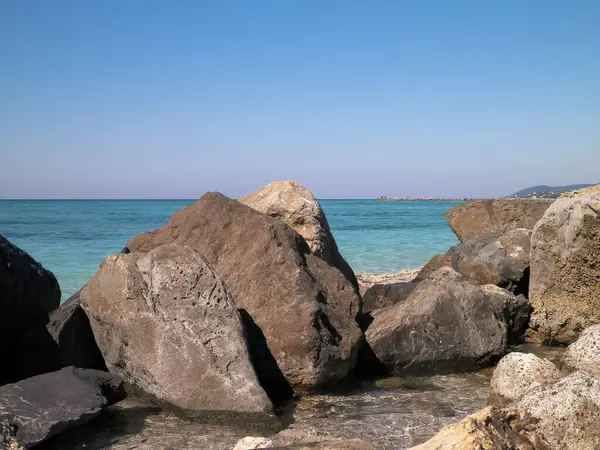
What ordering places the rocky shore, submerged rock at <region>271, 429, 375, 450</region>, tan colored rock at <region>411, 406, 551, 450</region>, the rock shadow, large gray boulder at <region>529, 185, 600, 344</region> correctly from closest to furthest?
tan colored rock at <region>411, 406, 551, 450</region>
submerged rock at <region>271, 429, 375, 450</region>
the rocky shore
the rock shadow
large gray boulder at <region>529, 185, 600, 344</region>

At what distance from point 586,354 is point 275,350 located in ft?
10.7

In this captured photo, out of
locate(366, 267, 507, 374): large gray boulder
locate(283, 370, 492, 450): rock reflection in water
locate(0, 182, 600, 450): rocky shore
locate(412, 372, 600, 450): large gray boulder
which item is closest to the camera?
locate(412, 372, 600, 450): large gray boulder

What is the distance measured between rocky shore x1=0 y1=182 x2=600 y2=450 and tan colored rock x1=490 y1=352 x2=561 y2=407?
0.01 metres

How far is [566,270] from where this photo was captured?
8.61 metres

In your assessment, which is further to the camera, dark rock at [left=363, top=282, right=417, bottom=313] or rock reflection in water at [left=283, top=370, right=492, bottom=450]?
dark rock at [left=363, top=282, right=417, bottom=313]

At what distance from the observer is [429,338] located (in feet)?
24.0

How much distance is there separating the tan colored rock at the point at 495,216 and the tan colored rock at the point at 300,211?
5.49 m

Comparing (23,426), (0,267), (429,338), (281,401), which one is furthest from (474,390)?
(0,267)

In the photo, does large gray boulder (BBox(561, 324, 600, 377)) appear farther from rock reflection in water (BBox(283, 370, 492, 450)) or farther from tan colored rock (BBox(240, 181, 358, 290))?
tan colored rock (BBox(240, 181, 358, 290))

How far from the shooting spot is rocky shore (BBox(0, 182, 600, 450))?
505cm

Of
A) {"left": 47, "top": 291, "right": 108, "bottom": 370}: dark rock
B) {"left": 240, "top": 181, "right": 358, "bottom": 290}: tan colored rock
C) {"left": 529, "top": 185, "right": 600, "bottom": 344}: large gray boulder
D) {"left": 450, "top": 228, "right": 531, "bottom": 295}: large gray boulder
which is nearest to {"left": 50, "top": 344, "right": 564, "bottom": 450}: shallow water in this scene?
{"left": 47, "top": 291, "right": 108, "bottom": 370}: dark rock

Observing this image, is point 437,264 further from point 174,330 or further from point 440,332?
point 174,330

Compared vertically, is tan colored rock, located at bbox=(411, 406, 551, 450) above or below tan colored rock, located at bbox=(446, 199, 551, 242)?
below

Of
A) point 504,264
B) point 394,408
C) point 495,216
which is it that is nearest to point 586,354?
point 394,408
